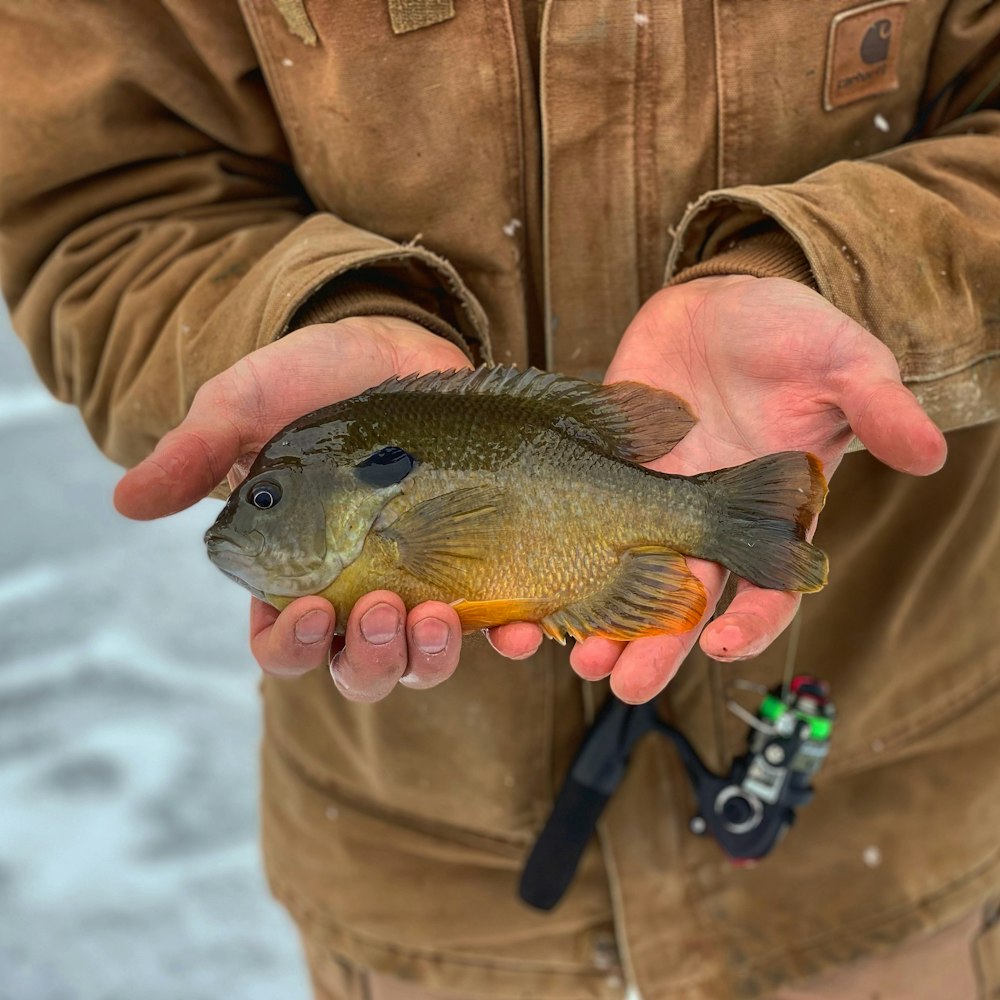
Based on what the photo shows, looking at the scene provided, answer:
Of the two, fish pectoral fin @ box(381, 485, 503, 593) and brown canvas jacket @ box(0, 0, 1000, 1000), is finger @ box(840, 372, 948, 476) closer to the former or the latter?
brown canvas jacket @ box(0, 0, 1000, 1000)

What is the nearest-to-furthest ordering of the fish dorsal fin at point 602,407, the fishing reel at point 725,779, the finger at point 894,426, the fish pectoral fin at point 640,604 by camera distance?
the finger at point 894,426, the fish pectoral fin at point 640,604, the fish dorsal fin at point 602,407, the fishing reel at point 725,779

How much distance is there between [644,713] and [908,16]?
130 centimetres

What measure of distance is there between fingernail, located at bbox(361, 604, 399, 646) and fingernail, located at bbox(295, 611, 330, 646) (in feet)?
0.17

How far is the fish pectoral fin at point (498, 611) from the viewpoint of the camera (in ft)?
4.50

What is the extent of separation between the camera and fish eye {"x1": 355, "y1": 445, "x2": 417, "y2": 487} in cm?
142

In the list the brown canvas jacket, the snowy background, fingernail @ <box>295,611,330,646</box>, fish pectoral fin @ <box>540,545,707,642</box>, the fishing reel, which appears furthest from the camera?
the snowy background

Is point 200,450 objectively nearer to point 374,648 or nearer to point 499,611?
point 374,648

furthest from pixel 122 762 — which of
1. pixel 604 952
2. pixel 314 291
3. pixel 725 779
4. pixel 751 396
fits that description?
pixel 751 396

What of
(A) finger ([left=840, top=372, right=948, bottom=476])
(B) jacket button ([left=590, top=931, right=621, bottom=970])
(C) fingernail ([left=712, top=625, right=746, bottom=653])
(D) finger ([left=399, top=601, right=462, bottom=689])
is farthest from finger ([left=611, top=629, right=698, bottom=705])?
(B) jacket button ([left=590, top=931, right=621, bottom=970])

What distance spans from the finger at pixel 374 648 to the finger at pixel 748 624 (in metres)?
0.38

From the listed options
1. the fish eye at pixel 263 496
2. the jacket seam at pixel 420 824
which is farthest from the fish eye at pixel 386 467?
the jacket seam at pixel 420 824

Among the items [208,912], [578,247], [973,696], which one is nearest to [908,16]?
[578,247]

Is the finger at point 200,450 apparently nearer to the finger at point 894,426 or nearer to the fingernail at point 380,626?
the fingernail at point 380,626

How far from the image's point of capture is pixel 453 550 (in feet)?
4.53
